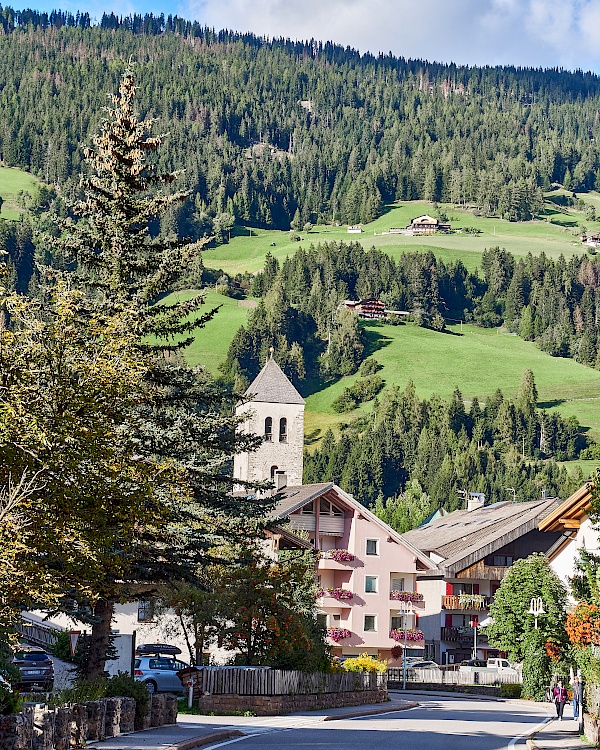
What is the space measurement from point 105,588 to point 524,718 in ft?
68.4

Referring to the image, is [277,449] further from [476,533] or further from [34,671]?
[34,671]

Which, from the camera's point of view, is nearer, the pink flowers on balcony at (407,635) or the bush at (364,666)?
the bush at (364,666)

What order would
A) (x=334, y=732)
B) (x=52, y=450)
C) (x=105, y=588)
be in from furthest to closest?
(x=334, y=732) → (x=105, y=588) → (x=52, y=450)

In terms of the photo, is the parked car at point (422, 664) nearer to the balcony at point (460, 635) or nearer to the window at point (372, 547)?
the window at point (372, 547)

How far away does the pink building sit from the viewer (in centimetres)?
7788

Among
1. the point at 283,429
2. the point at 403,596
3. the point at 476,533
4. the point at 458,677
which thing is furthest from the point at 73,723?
the point at 283,429

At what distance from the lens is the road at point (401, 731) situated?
84.2 ft

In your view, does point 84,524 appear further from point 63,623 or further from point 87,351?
point 63,623

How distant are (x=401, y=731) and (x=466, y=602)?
167 feet

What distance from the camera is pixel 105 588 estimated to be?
25000 millimetres

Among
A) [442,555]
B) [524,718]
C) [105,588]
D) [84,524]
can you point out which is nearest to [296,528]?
[442,555]

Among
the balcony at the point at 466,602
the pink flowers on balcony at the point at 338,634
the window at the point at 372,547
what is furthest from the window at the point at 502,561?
the pink flowers on balcony at the point at 338,634

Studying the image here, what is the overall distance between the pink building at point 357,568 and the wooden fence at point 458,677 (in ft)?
32.0

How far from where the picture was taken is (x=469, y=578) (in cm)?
8356
